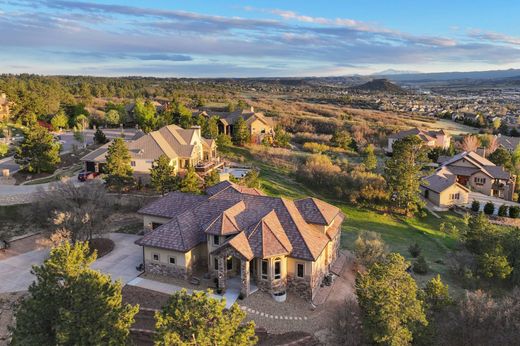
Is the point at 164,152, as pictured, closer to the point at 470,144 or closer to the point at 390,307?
the point at 390,307

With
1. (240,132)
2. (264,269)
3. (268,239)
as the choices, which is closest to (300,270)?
(264,269)

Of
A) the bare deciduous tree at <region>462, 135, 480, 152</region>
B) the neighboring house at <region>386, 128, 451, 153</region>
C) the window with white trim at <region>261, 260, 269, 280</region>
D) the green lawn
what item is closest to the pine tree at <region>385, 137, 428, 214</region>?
the green lawn

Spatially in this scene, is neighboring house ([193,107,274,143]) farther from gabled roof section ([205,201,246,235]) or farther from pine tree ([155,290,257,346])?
pine tree ([155,290,257,346])

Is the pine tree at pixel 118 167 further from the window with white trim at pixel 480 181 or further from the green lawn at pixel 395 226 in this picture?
the window with white trim at pixel 480 181

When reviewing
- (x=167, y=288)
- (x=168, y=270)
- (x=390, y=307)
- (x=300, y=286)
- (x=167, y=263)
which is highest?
(x=390, y=307)

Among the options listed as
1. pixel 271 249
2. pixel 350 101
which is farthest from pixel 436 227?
pixel 350 101

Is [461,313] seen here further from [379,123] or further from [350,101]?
[350,101]
